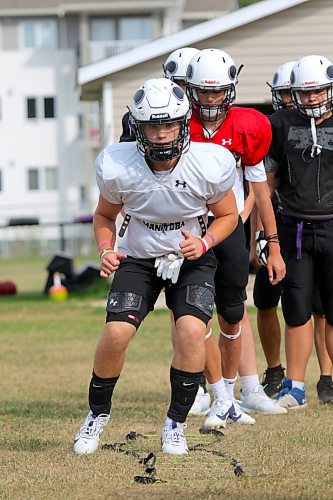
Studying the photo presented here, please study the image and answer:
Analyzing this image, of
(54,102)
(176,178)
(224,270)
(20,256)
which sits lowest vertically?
(20,256)

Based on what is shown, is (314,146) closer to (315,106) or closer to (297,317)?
(315,106)

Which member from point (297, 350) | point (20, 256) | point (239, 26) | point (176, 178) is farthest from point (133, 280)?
point (20, 256)

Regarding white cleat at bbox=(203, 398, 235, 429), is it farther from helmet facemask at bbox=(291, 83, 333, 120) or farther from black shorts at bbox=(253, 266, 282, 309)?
helmet facemask at bbox=(291, 83, 333, 120)

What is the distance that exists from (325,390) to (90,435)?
2.35m

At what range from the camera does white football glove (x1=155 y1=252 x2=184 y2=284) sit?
18.4 feet

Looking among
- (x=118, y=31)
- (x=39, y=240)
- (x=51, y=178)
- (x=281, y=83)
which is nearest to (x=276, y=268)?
(x=281, y=83)

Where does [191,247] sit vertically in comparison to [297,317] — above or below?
above

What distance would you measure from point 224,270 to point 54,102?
40.4 m

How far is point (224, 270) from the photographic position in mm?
6461

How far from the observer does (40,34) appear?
46250 mm

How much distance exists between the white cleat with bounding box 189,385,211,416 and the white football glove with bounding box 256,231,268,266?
1.10m

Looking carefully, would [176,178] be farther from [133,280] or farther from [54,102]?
[54,102]

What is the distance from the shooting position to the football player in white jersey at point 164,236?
5516 mm

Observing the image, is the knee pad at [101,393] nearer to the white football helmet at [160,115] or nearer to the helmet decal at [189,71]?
the white football helmet at [160,115]
